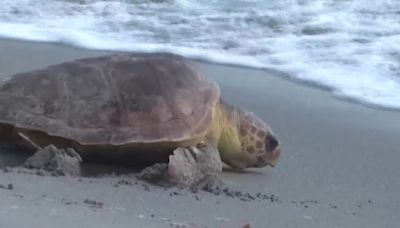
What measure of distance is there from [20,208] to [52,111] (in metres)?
1.05

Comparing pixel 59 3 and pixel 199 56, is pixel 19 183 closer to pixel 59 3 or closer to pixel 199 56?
pixel 199 56

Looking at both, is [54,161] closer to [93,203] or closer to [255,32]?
Answer: [93,203]

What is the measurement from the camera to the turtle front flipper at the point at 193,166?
3402 mm

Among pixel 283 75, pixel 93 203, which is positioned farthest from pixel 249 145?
pixel 283 75

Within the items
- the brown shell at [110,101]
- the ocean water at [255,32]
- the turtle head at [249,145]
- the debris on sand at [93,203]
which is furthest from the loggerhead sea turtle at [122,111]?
the ocean water at [255,32]

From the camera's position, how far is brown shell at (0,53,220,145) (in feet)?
11.6

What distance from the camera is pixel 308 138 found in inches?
176

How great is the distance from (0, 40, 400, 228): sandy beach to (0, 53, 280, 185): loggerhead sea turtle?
15cm

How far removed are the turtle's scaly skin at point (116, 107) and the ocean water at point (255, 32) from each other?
1618mm

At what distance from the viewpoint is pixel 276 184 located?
3750 millimetres

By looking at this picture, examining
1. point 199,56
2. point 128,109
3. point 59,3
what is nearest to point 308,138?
point 128,109

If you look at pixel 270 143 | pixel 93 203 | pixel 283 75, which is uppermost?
pixel 93 203

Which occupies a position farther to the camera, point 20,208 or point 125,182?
point 125,182

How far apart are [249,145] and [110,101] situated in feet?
2.28
